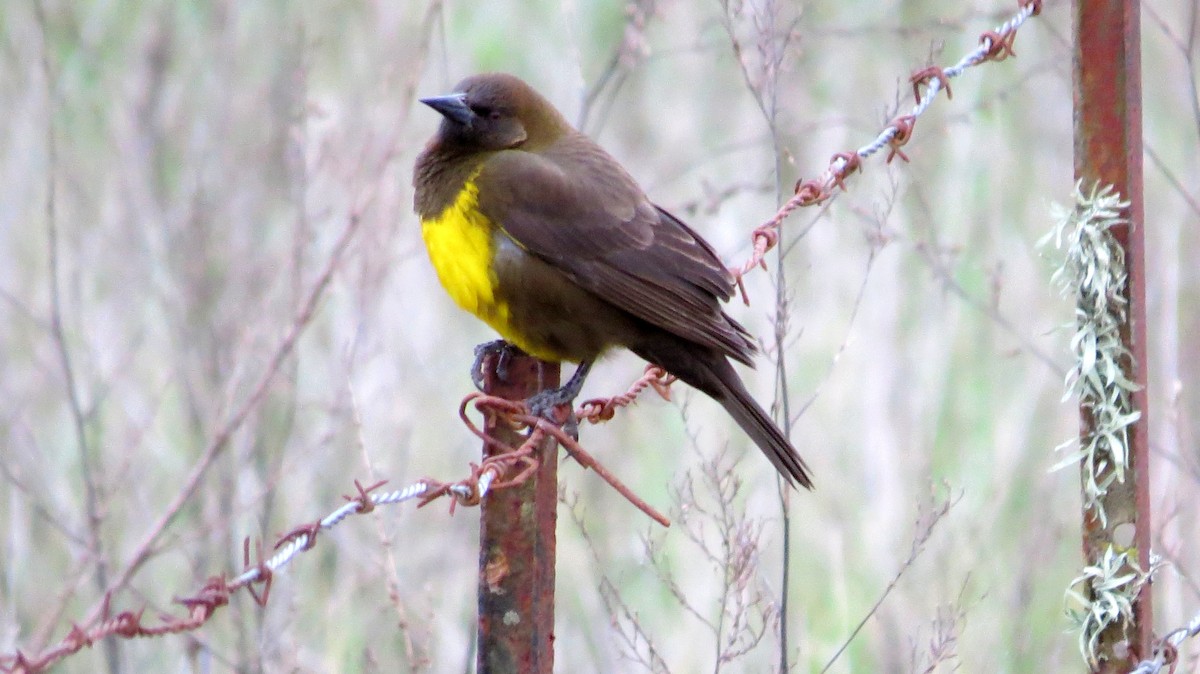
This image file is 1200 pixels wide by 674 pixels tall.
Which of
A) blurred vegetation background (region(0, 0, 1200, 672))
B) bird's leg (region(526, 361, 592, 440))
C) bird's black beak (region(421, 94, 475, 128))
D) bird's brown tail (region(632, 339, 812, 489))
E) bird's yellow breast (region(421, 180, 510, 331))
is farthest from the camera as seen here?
blurred vegetation background (region(0, 0, 1200, 672))

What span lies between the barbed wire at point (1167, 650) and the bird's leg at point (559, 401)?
114cm

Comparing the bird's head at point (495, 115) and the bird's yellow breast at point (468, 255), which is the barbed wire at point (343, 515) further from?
the bird's head at point (495, 115)

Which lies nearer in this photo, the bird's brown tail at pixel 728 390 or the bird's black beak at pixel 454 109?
the bird's brown tail at pixel 728 390

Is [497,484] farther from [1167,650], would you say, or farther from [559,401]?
[1167,650]

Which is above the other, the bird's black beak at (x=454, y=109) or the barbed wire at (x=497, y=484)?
the bird's black beak at (x=454, y=109)

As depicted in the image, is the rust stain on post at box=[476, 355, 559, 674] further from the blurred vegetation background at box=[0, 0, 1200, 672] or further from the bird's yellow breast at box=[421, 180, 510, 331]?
the blurred vegetation background at box=[0, 0, 1200, 672]

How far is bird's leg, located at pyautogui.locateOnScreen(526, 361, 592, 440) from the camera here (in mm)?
3115

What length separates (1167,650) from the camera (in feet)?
9.04

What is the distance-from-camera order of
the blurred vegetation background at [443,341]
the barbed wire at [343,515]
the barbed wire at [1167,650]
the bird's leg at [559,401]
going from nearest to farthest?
the barbed wire at [343,515] < the barbed wire at [1167,650] < the bird's leg at [559,401] < the blurred vegetation background at [443,341]

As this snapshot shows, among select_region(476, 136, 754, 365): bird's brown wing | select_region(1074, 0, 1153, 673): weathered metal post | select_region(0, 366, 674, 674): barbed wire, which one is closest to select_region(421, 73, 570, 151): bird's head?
select_region(476, 136, 754, 365): bird's brown wing

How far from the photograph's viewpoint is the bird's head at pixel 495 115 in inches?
150

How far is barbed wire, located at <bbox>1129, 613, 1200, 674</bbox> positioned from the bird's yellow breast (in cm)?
152

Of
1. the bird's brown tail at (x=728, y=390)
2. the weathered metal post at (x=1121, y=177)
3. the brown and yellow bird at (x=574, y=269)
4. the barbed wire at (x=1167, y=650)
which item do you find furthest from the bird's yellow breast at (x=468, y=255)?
the barbed wire at (x=1167, y=650)

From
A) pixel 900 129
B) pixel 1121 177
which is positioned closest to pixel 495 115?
pixel 900 129
